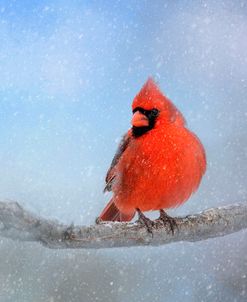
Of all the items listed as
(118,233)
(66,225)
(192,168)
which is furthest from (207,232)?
(66,225)

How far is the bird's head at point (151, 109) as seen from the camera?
161cm

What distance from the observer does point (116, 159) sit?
5.68 ft

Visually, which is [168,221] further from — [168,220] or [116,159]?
[116,159]

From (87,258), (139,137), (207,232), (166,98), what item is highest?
(166,98)

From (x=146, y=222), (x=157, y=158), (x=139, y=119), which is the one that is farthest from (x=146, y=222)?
(x=139, y=119)

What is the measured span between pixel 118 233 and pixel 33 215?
33 cm

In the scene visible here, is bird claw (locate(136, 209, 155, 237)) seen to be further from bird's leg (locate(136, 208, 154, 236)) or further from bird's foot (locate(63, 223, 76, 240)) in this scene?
bird's foot (locate(63, 223, 76, 240))

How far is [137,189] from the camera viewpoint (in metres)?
1.66

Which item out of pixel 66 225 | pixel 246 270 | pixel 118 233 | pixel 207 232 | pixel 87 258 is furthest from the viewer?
pixel 246 270

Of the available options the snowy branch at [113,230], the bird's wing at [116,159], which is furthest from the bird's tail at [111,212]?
the snowy branch at [113,230]

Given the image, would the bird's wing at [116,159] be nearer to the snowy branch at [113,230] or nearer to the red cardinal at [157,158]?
the red cardinal at [157,158]

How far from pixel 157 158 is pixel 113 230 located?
281 mm

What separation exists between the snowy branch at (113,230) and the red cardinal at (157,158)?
0.28 ft

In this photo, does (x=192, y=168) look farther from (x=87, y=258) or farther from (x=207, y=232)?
(x=87, y=258)
